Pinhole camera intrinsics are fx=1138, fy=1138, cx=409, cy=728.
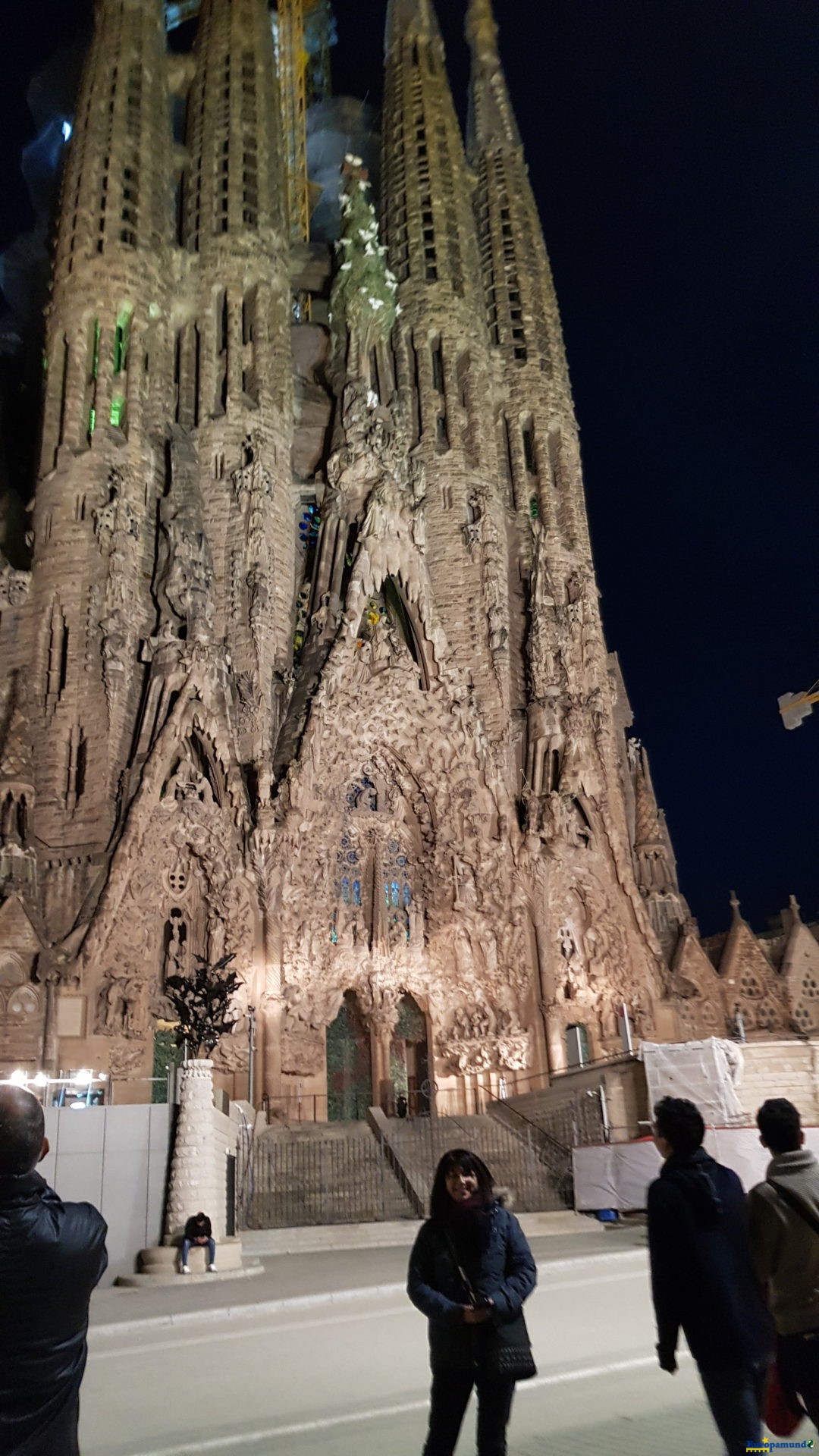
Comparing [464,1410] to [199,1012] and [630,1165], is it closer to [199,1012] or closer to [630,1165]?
[630,1165]

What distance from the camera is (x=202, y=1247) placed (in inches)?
487

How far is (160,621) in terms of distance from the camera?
2706 cm

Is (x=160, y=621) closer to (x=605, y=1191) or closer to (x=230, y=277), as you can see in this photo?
(x=230, y=277)

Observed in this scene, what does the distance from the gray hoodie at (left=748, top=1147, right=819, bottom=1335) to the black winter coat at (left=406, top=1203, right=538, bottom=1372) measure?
736 millimetres

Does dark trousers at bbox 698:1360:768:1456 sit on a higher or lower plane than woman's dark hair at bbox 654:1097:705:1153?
lower

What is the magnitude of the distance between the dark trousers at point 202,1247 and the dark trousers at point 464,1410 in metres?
9.30

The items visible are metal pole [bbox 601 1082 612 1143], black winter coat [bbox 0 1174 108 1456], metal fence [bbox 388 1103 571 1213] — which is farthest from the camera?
metal fence [bbox 388 1103 571 1213]

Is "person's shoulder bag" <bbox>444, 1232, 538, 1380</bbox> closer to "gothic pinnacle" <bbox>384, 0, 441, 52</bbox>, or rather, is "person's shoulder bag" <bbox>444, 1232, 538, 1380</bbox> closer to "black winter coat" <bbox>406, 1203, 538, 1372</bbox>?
"black winter coat" <bbox>406, 1203, 538, 1372</bbox>

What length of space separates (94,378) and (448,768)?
44.9 ft

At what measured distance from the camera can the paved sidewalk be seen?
349 inches

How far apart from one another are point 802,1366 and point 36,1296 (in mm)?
2333

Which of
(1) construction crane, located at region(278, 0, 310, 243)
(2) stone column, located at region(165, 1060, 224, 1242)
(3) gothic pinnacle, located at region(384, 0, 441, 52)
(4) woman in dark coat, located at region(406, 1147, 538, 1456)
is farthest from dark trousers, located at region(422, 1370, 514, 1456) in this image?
(3) gothic pinnacle, located at region(384, 0, 441, 52)

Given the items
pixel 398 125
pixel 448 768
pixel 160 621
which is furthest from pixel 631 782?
pixel 398 125

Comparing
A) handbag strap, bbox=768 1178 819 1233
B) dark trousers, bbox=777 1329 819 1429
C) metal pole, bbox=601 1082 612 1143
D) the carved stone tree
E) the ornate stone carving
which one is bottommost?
dark trousers, bbox=777 1329 819 1429
